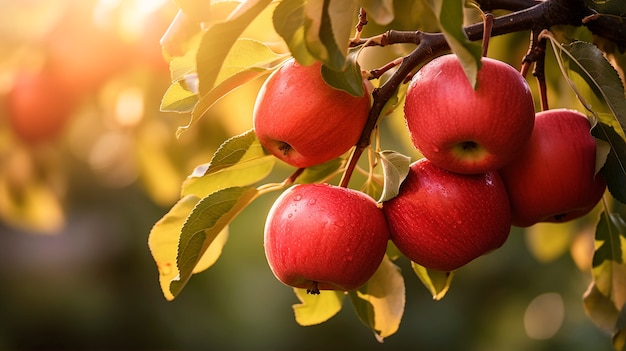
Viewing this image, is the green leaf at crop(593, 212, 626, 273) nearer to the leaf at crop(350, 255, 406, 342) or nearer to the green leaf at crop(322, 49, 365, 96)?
the leaf at crop(350, 255, 406, 342)

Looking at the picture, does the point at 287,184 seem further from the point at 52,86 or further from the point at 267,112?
the point at 52,86

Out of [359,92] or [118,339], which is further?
[118,339]

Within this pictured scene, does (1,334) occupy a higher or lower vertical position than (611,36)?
lower

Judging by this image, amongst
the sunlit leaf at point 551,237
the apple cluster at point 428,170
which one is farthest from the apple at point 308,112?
the sunlit leaf at point 551,237

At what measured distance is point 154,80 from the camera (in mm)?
1413

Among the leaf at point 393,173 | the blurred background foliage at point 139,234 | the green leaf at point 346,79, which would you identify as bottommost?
the blurred background foliage at point 139,234

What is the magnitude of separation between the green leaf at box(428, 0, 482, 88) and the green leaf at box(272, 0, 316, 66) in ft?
0.35

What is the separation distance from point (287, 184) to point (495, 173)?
217mm

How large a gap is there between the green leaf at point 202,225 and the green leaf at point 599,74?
341 millimetres

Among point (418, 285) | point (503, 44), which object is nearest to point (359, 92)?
point (503, 44)

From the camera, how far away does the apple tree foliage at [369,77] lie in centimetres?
58

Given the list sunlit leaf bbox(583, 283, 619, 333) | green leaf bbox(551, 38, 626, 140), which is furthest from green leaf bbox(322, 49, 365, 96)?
sunlit leaf bbox(583, 283, 619, 333)

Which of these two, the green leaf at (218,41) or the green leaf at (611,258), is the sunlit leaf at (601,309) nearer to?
the green leaf at (611,258)

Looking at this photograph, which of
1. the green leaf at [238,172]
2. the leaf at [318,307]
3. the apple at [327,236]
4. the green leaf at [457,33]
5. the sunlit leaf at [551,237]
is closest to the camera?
the green leaf at [457,33]
